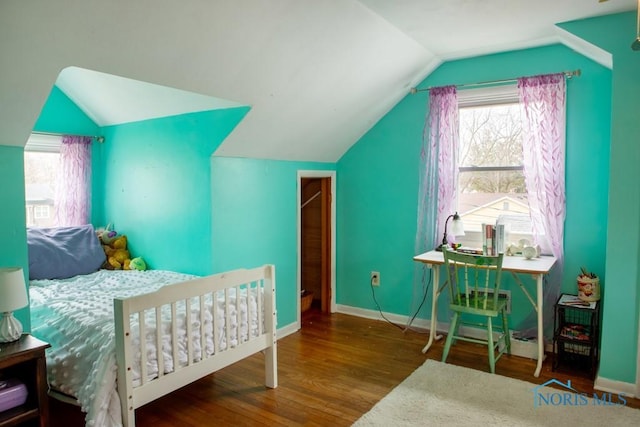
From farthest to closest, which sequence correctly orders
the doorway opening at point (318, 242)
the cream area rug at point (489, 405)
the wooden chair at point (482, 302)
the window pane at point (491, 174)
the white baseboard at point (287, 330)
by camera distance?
the doorway opening at point (318, 242) → the white baseboard at point (287, 330) → the window pane at point (491, 174) → the wooden chair at point (482, 302) → the cream area rug at point (489, 405)

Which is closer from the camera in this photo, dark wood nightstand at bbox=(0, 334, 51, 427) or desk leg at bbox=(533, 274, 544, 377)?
dark wood nightstand at bbox=(0, 334, 51, 427)

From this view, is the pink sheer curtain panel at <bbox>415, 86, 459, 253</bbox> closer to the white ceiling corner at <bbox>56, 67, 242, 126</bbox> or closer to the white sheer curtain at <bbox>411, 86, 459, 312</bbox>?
the white sheer curtain at <bbox>411, 86, 459, 312</bbox>

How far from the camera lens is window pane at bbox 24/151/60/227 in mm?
3969

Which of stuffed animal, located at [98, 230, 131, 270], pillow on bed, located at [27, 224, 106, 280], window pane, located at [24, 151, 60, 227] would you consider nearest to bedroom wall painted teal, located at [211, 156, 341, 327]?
stuffed animal, located at [98, 230, 131, 270]

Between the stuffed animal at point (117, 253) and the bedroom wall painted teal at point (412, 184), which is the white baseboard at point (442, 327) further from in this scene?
the stuffed animal at point (117, 253)

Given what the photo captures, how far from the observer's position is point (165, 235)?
3760 mm

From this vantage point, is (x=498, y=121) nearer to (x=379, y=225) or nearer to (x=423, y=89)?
(x=423, y=89)

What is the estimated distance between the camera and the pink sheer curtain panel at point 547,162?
11.3 ft

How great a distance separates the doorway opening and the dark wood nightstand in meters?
2.70

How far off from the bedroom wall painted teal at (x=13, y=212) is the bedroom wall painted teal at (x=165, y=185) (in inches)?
49.3

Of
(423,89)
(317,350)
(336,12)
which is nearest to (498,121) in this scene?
(423,89)

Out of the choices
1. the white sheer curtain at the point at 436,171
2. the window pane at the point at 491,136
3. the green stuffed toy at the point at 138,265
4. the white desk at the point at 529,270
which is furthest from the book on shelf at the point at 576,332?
the green stuffed toy at the point at 138,265

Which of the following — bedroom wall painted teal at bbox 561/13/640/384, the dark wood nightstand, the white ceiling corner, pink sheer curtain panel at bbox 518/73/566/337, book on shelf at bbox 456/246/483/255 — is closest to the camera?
the dark wood nightstand

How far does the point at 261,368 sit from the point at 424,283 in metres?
1.69
